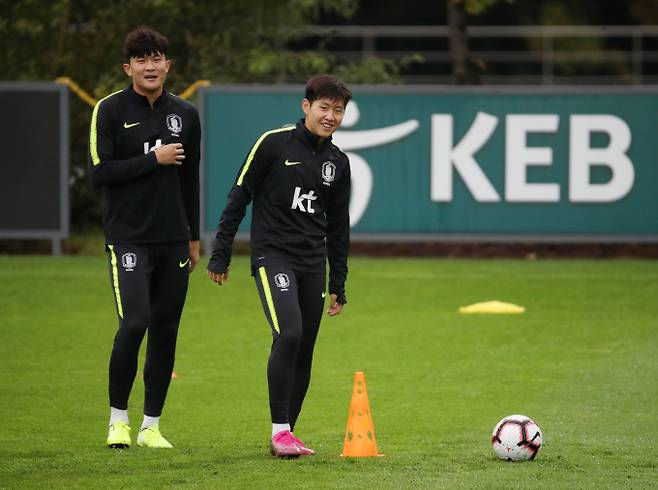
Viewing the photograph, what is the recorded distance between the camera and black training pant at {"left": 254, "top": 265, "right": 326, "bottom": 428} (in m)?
8.23

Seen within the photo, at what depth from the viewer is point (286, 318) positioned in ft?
27.1

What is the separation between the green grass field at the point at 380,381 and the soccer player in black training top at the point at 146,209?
434mm

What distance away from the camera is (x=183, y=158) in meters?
8.53

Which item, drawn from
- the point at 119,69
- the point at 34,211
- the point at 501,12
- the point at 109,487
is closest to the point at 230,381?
the point at 109,487

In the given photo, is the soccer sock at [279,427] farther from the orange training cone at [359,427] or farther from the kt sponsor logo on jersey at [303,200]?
the kt sponsor logo on jersey at [303,200]

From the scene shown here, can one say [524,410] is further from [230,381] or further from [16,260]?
[16,260]

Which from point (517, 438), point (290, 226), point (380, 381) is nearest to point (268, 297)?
point (290, 226)

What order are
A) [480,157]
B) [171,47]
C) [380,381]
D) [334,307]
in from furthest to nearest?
[171,47] < [480,157] < [380,381] < [334,307]

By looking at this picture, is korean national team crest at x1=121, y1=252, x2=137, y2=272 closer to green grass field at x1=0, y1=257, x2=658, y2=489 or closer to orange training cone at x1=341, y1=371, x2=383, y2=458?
green grass field at x1=0, y1=257, x2=658, y2=489

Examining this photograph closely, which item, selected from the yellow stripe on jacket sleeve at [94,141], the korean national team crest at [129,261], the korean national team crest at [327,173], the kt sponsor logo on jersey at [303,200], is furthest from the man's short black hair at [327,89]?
the korean national team crest at [129,261]

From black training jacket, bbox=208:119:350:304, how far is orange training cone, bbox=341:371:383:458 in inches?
27.7

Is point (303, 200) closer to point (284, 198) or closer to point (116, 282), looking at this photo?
point (284, 198)

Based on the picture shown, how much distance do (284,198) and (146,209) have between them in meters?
0.75

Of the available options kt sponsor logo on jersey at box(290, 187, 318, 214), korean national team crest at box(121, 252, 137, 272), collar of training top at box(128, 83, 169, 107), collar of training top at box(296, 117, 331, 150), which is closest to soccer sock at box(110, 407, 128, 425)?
korean national team crest at box(121, 252, 137, 272)
